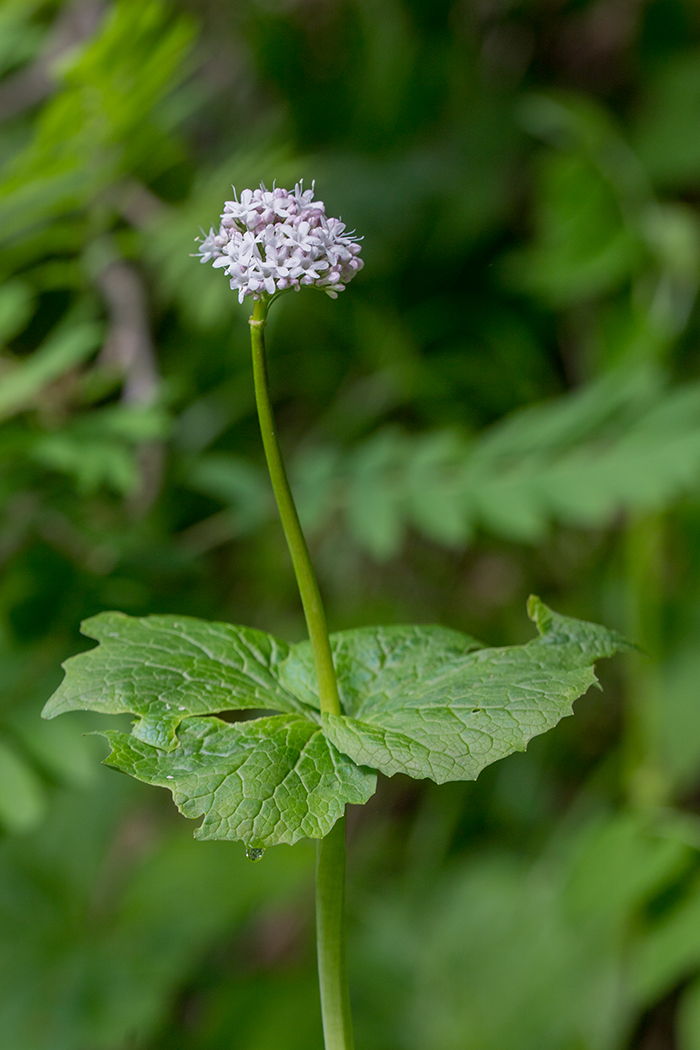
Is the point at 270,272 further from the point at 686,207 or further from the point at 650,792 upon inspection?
the point at 686,207

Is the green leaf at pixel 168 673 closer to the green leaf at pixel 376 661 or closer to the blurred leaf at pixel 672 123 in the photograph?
the green leaf at pixel 376 661

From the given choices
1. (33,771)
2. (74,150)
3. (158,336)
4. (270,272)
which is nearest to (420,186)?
(158,336)

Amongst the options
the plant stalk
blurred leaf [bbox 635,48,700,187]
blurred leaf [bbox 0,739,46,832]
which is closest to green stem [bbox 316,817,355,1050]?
the plant stalk

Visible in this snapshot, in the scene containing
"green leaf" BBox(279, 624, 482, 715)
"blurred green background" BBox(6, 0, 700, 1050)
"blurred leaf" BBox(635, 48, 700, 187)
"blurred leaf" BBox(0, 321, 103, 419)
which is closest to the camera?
"green leaf" BBox(279, 624, 482, 715)

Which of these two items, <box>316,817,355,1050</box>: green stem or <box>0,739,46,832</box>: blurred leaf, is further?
<box>0,739,46,832</box>: blurred leaf

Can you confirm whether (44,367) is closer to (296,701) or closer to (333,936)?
(296,701)

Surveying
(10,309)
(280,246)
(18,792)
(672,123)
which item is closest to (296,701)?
(280,246)

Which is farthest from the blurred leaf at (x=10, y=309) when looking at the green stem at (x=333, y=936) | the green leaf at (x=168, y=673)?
the green stem at (x=333, y=936)

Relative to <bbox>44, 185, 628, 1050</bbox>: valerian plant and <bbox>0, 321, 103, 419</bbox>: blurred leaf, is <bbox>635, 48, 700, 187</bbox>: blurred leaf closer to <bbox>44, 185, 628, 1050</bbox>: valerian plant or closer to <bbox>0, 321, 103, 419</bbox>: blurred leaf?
<bbox>0, 321, 103, 419</bbox>: blurred leaf
